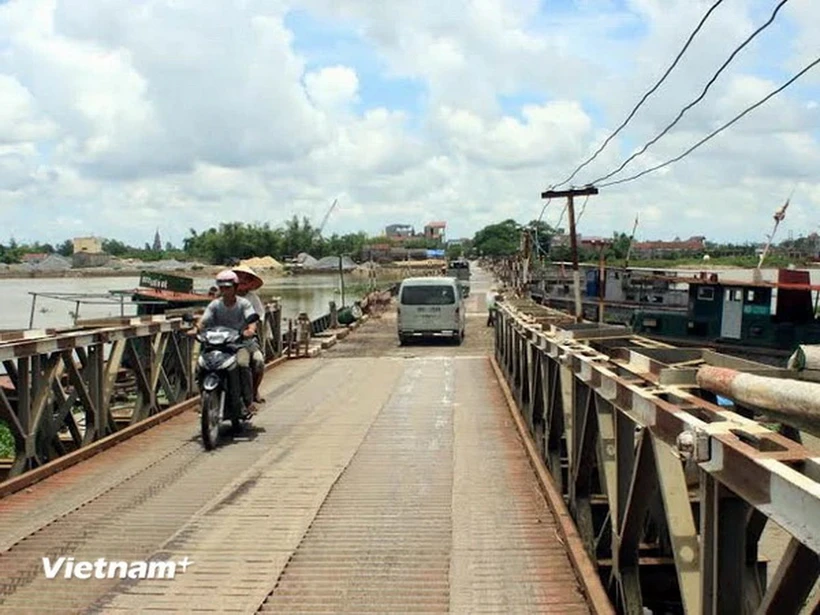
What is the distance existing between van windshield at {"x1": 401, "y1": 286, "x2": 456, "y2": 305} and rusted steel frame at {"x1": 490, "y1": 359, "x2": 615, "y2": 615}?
15428 millimetres

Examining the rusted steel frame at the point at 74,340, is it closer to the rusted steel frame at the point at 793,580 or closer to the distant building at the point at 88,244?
the rusted steel frame at the point at 793,580

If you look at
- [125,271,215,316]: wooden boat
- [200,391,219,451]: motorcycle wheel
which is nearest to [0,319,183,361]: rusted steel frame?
[200,391,219,451]: motorcycle wheel

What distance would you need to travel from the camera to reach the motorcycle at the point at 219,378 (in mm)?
7258

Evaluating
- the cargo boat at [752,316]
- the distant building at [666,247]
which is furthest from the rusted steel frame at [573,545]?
the distant building at [666,247]

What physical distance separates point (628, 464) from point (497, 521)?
1.56m

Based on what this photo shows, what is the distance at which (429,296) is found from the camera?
22688mm

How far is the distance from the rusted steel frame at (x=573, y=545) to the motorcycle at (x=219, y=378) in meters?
2.58

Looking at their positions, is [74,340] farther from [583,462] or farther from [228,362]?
[583,462]

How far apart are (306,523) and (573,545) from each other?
5.10 ft

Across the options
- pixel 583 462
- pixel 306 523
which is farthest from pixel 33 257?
pixel 583 462

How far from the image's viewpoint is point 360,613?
387 cm

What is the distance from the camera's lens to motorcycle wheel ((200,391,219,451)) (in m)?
7.13

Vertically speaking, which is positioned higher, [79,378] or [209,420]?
[79,378]

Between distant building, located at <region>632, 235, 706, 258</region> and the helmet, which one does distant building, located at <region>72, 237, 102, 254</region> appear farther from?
the helmet
